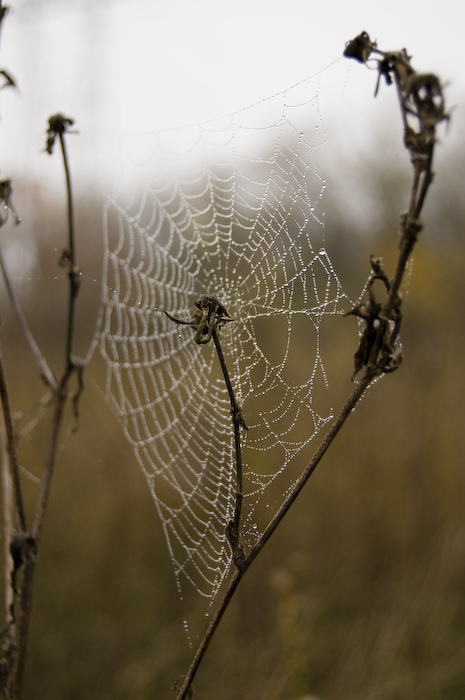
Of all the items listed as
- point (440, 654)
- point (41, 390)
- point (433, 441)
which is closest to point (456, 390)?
point (433, 441)

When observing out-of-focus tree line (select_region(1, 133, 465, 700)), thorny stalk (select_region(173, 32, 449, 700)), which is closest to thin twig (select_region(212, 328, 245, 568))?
thorny stalk (select_region(173, 32, 449, 700))

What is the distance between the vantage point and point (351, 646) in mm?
3387

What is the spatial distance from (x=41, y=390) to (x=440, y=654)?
8.57ft

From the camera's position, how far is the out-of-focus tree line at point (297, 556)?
319cm

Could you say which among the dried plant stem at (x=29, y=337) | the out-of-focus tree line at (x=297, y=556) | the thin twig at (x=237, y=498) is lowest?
the out-of-focus tree line at (x=297, y=556)

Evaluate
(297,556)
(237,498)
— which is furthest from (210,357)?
(237,498)

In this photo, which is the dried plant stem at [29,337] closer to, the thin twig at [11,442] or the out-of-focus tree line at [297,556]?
the thin twig at [11,442]

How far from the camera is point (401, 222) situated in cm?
61

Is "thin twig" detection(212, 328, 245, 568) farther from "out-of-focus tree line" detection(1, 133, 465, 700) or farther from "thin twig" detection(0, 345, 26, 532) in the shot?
"out-of-focus tree line" detection(1, 133, 465, 700)

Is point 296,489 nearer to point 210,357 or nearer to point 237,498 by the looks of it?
point 237,498

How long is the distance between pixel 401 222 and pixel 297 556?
2.10 m

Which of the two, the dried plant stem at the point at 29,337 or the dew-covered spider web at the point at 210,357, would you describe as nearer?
the dried plant stem at the point at 29,337

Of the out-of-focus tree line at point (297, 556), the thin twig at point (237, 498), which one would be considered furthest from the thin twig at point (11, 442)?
the out-of-focus tree line at point (297, 556)

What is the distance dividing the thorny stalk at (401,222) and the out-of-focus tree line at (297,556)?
89.8 inches
